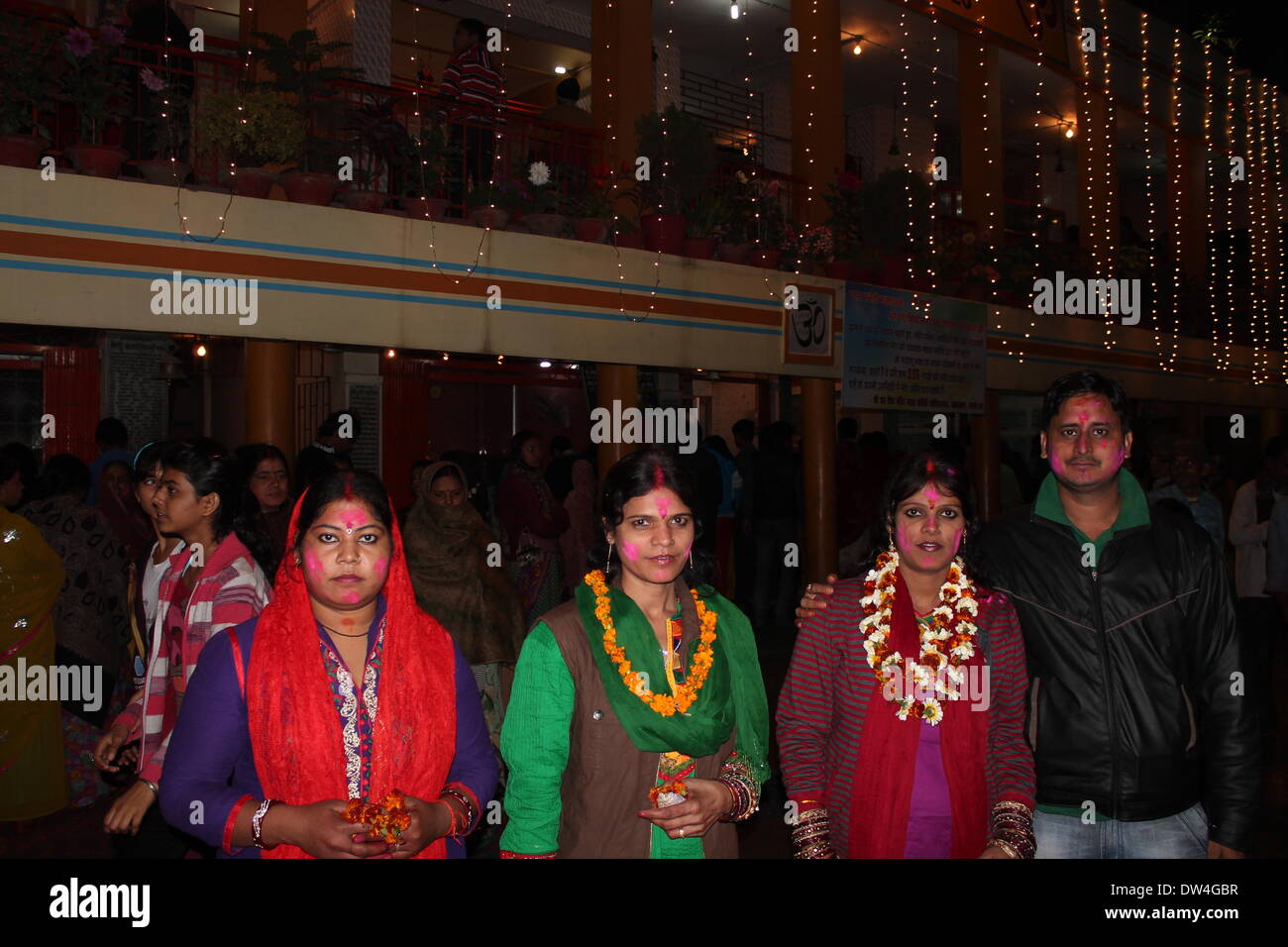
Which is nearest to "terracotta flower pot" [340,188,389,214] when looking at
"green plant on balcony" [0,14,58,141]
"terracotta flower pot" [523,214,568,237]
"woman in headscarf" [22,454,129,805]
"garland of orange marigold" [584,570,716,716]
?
"terracotta flower pot" [523,214,568,237]

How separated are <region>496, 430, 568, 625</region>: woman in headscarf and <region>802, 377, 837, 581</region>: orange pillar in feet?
12.0

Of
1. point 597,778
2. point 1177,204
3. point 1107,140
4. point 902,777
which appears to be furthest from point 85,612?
point 1177,204

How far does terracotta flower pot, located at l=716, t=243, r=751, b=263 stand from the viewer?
8414 mm

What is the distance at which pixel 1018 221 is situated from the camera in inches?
723

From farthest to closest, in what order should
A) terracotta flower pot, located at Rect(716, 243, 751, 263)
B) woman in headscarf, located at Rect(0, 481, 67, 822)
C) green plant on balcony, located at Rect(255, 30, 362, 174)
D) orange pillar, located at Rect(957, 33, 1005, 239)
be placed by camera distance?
orange pillar, located at Rect(957, 33, 1005, 239) → terracotta flower pot, located at Rect(716, 243, 751, 263) → green plant on balcony, located at Rect(255, 30, 362, 174) → woman in headscarf, located at Rect(0, 481, 67, 822)

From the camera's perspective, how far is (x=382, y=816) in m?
2.11

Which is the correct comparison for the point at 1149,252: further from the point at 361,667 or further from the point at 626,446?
the point at 361,667

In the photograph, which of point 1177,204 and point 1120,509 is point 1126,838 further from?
point 1177,204

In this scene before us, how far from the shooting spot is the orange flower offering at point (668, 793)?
89.4 inches

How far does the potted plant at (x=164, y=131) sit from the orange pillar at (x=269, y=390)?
109cm

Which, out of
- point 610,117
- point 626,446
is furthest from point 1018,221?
point 626,446

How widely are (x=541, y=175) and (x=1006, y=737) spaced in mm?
5868

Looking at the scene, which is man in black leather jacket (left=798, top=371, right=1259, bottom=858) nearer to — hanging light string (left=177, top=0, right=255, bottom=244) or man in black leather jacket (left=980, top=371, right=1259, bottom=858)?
man in black leather jacket (left=980, top=371, right=1259, bottom=858)

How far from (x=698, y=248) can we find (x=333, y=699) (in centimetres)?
645
